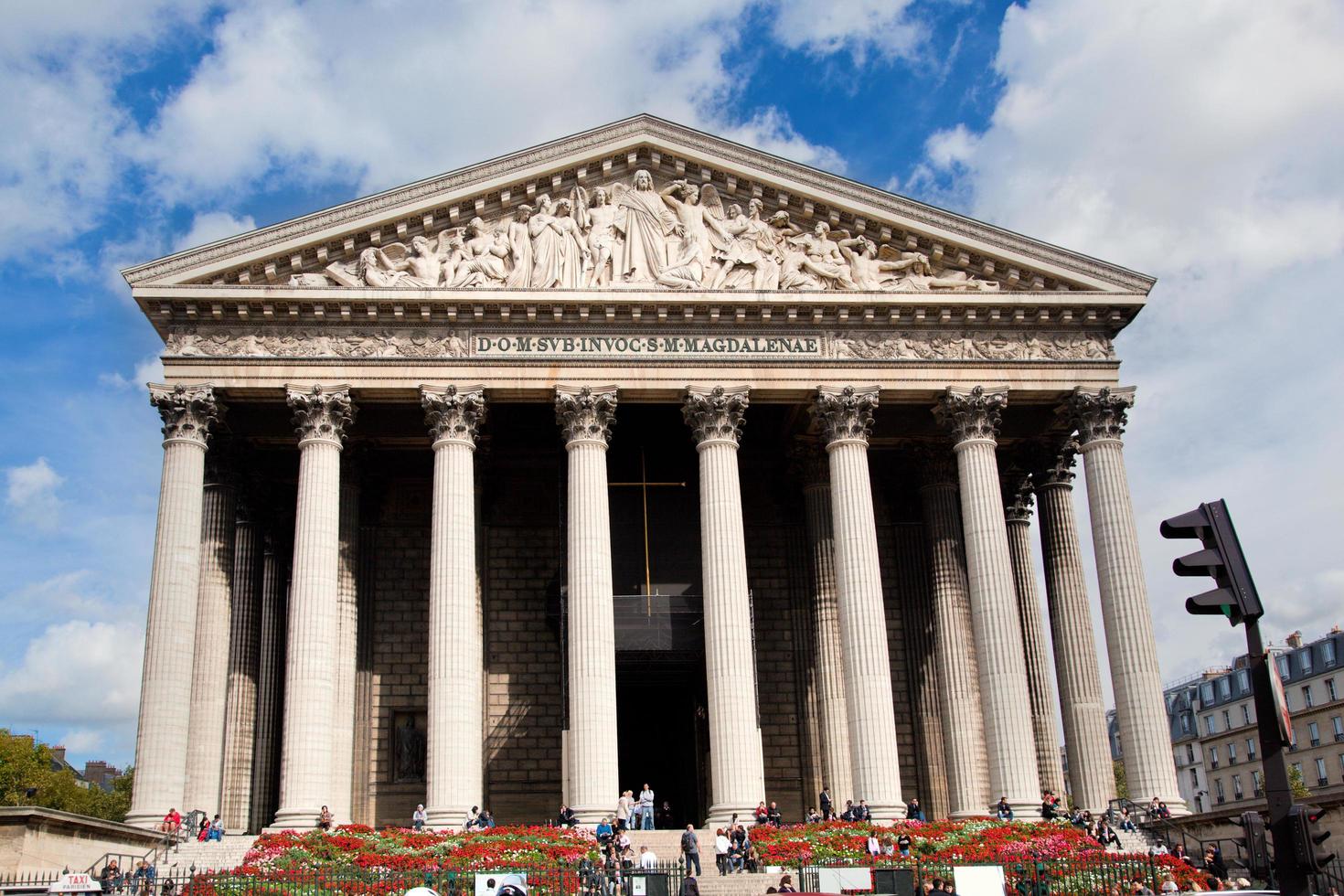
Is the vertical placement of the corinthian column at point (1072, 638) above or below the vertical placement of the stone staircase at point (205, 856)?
above

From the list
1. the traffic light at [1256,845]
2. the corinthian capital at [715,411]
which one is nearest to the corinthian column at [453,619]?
the corinthian capital at [715,411]

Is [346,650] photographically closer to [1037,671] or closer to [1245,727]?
[1037,671]

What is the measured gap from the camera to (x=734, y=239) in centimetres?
3444

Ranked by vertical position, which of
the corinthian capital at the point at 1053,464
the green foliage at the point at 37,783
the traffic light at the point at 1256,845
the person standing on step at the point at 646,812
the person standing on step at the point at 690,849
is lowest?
the traffic light at the point at 1256,845

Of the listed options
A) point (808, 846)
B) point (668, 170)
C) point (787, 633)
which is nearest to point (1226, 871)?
point (808, 846)

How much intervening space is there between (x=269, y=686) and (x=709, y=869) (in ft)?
50.6

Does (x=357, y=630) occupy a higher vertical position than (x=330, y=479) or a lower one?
lower

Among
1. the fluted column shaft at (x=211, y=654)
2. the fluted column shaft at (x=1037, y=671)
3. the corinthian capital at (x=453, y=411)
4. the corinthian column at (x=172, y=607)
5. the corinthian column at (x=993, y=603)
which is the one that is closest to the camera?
the corinthian column at (x=172, y=607)

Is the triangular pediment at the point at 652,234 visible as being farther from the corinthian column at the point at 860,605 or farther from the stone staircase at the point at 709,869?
the stone staircase at the point at 709,869

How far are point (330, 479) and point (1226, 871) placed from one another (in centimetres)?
2155

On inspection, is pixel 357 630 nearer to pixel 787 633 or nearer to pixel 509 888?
pixel 787 633

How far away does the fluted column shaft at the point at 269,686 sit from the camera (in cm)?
3591

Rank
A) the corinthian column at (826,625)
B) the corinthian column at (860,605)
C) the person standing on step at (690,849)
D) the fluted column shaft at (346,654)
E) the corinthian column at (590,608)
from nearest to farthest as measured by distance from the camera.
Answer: the person standing on step at (690,849) < the corinthian column at (590,608) < the corinthian column at (860,605) < the fluted column shaft at (346,654) < the corinthian column at (826,625)

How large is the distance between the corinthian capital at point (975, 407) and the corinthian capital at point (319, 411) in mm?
15316
